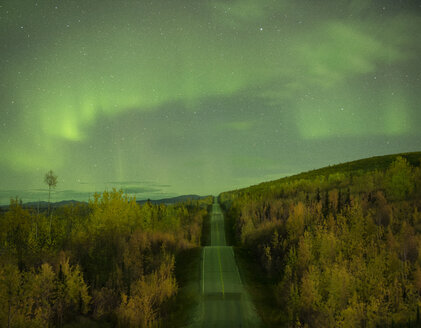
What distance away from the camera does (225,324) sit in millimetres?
21703

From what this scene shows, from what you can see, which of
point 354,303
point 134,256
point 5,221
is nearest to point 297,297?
point 354,303

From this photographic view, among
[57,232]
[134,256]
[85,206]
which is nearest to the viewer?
[134,256]

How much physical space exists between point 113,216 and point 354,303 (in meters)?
37.0

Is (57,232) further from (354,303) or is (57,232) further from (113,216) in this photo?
(354,303)

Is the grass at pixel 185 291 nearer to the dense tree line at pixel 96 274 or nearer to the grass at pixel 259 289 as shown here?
the dense tree line at pixel 96 274

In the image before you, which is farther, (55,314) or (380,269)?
(55,314)

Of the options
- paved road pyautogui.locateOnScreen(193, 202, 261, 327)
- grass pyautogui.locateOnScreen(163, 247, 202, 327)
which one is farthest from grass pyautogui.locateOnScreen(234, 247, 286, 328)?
grass pyautogui.locateOnScreen(163, 247, 202, 327)

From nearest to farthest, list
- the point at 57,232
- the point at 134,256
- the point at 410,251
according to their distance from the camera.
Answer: the point at 410,251 < the point at 134,256 < the point at 57,232

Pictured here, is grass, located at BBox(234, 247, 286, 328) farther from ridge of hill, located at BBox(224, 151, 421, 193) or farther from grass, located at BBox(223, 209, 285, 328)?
ridge of hill, located at BBox(224, 151, 421, 193)

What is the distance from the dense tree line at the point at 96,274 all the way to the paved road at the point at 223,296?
3408mm

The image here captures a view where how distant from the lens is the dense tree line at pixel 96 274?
2230 cm

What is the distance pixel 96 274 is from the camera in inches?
1277

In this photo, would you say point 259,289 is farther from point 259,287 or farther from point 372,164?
point 372,164

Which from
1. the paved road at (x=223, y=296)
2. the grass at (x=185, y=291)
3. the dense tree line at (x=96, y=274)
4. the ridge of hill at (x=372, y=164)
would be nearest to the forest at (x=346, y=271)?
the paved road at (x=223, y=296)
